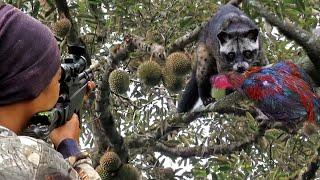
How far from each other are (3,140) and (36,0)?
2.37 m

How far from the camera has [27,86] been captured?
1.32 metres

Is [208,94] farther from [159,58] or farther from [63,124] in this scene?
[63,124]

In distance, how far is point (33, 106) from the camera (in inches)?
53.7

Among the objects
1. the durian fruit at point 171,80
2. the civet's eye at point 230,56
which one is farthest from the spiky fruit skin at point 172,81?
the civet's eye at point 230,56

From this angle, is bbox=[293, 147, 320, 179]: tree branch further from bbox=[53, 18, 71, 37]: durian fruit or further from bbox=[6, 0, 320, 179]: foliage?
bbox=[53, 18, 71, 37]: durian fruit

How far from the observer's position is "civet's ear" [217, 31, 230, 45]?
4.53 metres

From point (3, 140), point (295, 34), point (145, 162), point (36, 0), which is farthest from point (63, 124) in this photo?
point (145, 162)

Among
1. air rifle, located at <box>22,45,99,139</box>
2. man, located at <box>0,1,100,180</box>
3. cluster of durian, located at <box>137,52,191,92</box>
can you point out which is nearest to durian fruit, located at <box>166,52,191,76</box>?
cluster of durian, located at <box>137,52,191,92</box>

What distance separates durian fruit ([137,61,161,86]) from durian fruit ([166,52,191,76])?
88 millimetres

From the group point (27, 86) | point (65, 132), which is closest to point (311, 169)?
point (65, 132)

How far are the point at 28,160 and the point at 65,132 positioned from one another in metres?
0.52

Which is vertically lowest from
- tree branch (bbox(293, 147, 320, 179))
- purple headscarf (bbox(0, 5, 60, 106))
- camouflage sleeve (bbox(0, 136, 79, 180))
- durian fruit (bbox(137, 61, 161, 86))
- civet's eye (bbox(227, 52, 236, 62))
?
→ tree branch (bbox(293, 147, 320, 179))

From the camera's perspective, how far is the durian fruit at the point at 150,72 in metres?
3.39

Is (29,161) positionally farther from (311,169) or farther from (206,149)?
(206,149)
